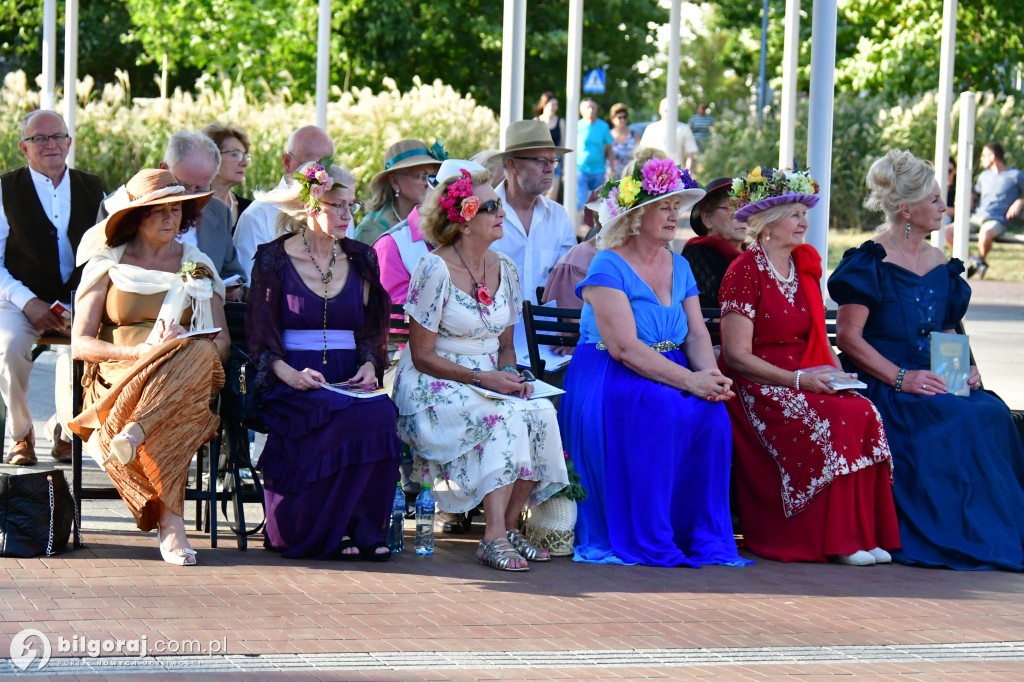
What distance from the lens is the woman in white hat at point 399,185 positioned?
781cm

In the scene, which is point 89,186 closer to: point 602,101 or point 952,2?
point 952,2

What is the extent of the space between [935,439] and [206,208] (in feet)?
12.6

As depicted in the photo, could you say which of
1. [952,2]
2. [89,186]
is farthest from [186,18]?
[89,186]

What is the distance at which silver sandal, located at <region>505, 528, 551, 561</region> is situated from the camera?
6.25 meters

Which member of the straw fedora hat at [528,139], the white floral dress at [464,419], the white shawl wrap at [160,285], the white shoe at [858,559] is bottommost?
the white shoe at [858,559]

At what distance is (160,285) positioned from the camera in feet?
20.2

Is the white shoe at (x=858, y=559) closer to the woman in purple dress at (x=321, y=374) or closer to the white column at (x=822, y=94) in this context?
the woman in purple dress at (x=321, y=374)

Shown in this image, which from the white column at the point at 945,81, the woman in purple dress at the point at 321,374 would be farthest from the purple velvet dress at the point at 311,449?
the white column at the point at 945,81

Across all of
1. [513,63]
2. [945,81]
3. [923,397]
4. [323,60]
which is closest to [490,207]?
[923,397]

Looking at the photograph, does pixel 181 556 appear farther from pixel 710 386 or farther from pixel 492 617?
pixel 710 386

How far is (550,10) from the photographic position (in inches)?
1040

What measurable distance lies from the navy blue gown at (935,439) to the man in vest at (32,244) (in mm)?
3985

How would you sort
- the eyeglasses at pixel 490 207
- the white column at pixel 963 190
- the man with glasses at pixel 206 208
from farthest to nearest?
the white column at pixel 963 190 < the man with glasses at pixel 206 208 < the eyeglasses at pixel 490 207

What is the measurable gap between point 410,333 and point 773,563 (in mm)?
1935
